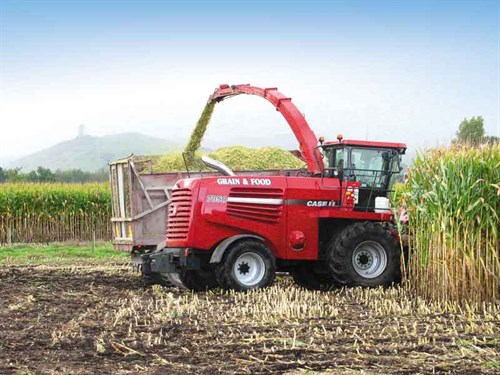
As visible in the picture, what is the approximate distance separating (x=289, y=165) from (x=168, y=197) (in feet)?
8.95

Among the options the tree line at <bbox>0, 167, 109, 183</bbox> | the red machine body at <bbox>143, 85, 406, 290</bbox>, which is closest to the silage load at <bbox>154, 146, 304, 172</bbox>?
the red machine body at <bbox>143, 85, 406, 290</bbox>

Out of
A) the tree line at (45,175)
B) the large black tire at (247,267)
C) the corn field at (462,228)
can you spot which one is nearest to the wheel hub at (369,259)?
the corn field at (462,228)

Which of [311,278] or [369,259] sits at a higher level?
[369,259]

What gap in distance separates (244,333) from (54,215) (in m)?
21.9

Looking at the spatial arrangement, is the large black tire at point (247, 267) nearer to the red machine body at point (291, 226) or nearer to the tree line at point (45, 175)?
the red machine body at point (291, 226)

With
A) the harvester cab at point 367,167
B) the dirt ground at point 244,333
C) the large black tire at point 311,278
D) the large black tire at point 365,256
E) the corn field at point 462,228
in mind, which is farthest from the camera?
the large black tire at point 311,278

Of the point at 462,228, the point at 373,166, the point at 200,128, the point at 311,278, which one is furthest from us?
the point at 200,128

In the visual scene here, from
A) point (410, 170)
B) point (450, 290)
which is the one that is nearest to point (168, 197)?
Answer: point (410, 170)

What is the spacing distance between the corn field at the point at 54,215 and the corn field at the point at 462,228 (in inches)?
747

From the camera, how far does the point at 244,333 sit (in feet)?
32.4

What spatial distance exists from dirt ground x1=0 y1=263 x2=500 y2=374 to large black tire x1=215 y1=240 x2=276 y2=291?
346 millimetres

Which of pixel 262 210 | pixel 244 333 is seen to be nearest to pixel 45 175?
pixel 262 210

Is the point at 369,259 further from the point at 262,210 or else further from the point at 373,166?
the point at 262,210

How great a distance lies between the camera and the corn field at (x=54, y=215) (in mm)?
30516
